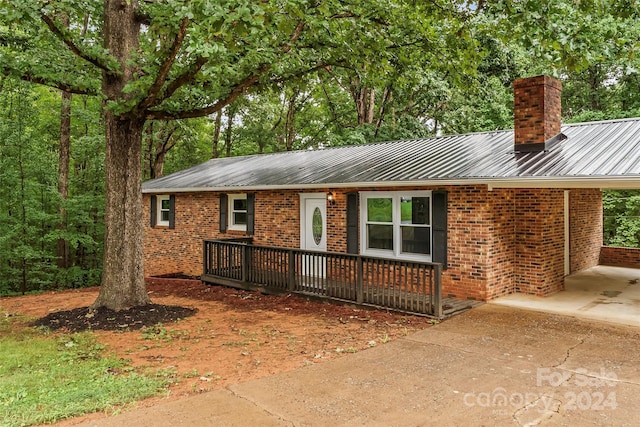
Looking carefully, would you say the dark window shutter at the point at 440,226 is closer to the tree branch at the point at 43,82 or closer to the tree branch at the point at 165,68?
the tree branch at the point at 165,68

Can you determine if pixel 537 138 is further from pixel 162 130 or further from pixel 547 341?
pixel 162 130

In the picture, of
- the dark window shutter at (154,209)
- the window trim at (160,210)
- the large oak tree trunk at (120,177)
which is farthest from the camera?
the dark window shutter at (154,209)

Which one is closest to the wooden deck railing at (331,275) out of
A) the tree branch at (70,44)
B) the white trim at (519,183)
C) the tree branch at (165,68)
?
the white trim at (519,183)

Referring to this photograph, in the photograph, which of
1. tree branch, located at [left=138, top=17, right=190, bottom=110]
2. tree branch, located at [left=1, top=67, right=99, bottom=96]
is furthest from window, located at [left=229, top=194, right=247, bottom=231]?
tree branch, located at [left=138, top=17, right=190, bottom=110]

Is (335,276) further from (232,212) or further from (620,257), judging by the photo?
(620,257)

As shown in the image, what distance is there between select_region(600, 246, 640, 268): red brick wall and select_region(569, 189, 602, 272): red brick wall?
231 millimetres

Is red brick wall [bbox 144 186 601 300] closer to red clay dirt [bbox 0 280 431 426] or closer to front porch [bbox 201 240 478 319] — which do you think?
front porch [bbox 201 240 478 319]

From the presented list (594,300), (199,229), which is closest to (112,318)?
(199,229)

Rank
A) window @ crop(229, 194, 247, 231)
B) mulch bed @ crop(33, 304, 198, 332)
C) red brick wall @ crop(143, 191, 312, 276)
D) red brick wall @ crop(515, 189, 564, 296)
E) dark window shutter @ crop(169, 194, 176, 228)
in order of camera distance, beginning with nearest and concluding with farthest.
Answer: mulch bed @ crop(33, 304, 198, 332)
red brick wall @ crop(515, 189, 564, 296)
red brick wall @ crop(143, 191, 312, 276)
window @ crop(229, 194, 247, 231)
dark window shutter @ crop(169, 194, 176, 228)

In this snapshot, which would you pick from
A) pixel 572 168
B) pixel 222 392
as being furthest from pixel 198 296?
pixel 572 168

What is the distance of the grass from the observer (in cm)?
399

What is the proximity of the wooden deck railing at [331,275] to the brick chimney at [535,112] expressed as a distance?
3528mm

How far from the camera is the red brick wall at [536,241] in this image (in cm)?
887

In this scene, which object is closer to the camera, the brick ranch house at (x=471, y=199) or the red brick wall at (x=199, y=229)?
the brick ranch house at (x=471, y=199)
